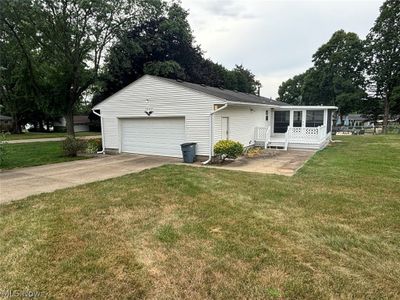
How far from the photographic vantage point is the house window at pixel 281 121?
60.6 ft

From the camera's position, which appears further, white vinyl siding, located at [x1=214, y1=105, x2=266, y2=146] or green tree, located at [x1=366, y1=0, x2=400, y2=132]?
green tree, located at [x1=366, y1=0, x2=400, y2=132]

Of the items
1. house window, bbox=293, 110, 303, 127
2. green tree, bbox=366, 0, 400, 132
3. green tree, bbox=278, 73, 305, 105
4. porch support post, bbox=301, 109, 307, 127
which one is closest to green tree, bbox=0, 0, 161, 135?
house window, bbox=293, 110, 303, 127

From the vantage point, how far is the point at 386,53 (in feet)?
107

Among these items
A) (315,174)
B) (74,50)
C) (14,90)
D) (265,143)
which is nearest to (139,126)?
(265,143)

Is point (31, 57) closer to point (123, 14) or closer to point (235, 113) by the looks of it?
point (123, 14)

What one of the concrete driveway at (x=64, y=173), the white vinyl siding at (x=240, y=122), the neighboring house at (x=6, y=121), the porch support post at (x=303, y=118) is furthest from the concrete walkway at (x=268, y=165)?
the neighboring house at (x=6, y=121)

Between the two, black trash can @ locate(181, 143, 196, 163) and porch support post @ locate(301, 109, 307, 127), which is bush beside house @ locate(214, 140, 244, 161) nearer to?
black trash can @ locate(181, 143, 196, 163)

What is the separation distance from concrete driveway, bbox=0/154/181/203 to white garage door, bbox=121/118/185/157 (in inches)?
22.4

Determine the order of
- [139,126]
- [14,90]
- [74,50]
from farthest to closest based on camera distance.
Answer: [14,90], [74,50], [139,126]

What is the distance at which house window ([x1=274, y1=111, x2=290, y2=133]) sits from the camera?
18.5 metres

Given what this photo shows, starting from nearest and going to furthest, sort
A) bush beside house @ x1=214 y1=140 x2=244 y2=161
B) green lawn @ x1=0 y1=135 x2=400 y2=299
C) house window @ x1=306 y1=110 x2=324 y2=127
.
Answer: green lawn @ x1=0 y1=135 x2=400 y2=299 < bush beside house @ x1=214 y1=140 x2=244 y2=161 < house window @ x1=306 y1=110 x2=324 y2=127

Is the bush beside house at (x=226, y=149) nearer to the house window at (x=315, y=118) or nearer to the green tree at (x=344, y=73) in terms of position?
the house window at (x=315, y=118)

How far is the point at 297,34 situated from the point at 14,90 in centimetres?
3317

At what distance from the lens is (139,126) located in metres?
13.2
